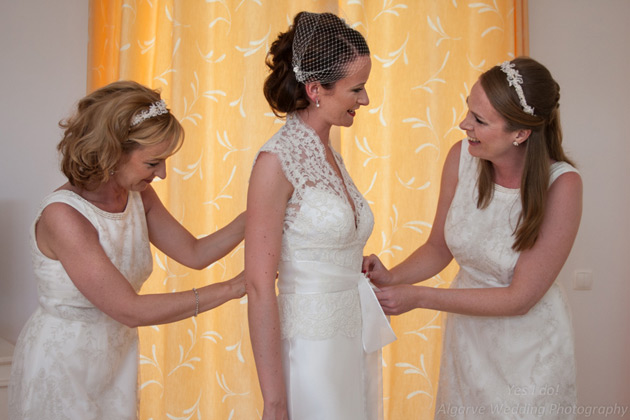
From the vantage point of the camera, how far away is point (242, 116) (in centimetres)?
316

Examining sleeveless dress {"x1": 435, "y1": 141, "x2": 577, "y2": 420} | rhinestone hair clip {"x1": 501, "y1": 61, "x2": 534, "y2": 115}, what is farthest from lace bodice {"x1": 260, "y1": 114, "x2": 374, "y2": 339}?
rhinestone hair clip {"x1": 501, "y1": 61, "x2": 534, "y2": 115}

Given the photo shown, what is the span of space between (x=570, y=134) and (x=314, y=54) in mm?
1948

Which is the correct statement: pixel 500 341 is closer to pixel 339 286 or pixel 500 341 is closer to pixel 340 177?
pixel 339 286

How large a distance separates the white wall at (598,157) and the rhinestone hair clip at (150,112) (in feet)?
6.98

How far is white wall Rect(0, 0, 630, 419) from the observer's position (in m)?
3.18

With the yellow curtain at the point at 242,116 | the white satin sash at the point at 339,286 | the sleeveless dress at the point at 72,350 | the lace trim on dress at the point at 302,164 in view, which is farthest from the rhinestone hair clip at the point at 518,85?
the sleeveless dress at the point at 72,350

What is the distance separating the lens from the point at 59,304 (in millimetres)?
1943

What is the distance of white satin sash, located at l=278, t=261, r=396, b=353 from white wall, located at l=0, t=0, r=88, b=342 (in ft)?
5.94

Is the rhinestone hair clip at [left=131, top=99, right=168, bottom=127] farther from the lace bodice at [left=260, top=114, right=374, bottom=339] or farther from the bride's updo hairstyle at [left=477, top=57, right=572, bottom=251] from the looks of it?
the bride's updo hairstyle at [left=477, top=57, right=572, bottom=251]

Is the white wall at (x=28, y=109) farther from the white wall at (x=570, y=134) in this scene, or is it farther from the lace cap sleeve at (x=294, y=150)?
the lace cap sleeve at (x=294, y=150)

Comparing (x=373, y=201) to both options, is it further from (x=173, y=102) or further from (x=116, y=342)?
(x=116, y=342)

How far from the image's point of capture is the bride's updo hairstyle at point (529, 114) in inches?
81.9

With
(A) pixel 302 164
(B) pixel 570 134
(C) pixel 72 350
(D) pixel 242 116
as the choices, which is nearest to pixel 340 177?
(A) pixel 302 164

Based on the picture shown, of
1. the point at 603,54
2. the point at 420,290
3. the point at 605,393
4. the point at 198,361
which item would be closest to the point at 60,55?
the point at 198,361
